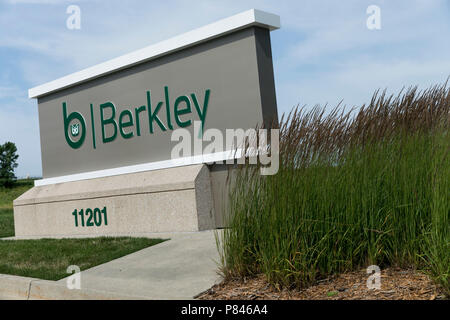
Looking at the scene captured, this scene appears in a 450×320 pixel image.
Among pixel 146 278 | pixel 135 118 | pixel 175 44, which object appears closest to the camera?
pixel 146 278

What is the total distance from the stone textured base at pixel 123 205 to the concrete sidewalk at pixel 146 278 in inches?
54.1

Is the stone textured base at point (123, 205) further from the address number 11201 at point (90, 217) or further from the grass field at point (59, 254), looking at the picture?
the grass field at point (59, 254)

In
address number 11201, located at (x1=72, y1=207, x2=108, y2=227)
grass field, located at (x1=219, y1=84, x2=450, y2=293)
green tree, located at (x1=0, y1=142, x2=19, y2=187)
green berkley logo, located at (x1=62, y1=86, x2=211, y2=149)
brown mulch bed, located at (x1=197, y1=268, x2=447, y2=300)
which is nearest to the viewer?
brown mulch bed, located at (x1=197, y1=268, x2=447, y2=300)

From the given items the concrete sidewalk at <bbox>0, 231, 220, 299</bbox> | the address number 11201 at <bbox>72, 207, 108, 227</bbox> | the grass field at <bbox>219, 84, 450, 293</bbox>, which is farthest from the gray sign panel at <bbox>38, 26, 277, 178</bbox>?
the grass field at <bbox>219, 84, 450, 293</bbox>

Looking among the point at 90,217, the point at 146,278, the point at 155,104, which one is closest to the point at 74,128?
the point at 90,217

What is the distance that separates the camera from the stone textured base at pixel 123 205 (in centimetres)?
957

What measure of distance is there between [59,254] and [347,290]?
5.75 m

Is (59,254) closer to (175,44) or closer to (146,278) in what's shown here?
(146,278)

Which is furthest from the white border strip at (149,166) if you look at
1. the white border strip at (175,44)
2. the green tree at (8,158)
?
the green tree at (8,158)

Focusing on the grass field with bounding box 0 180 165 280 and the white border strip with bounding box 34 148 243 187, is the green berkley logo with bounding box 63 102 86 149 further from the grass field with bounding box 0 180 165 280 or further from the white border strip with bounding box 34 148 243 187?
the grass field with bounding box 0 180 165 280

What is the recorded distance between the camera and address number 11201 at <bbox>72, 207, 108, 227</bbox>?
11273 millimetres

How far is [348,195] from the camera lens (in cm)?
499

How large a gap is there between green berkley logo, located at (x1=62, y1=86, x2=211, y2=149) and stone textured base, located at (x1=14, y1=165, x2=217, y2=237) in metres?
1.03
